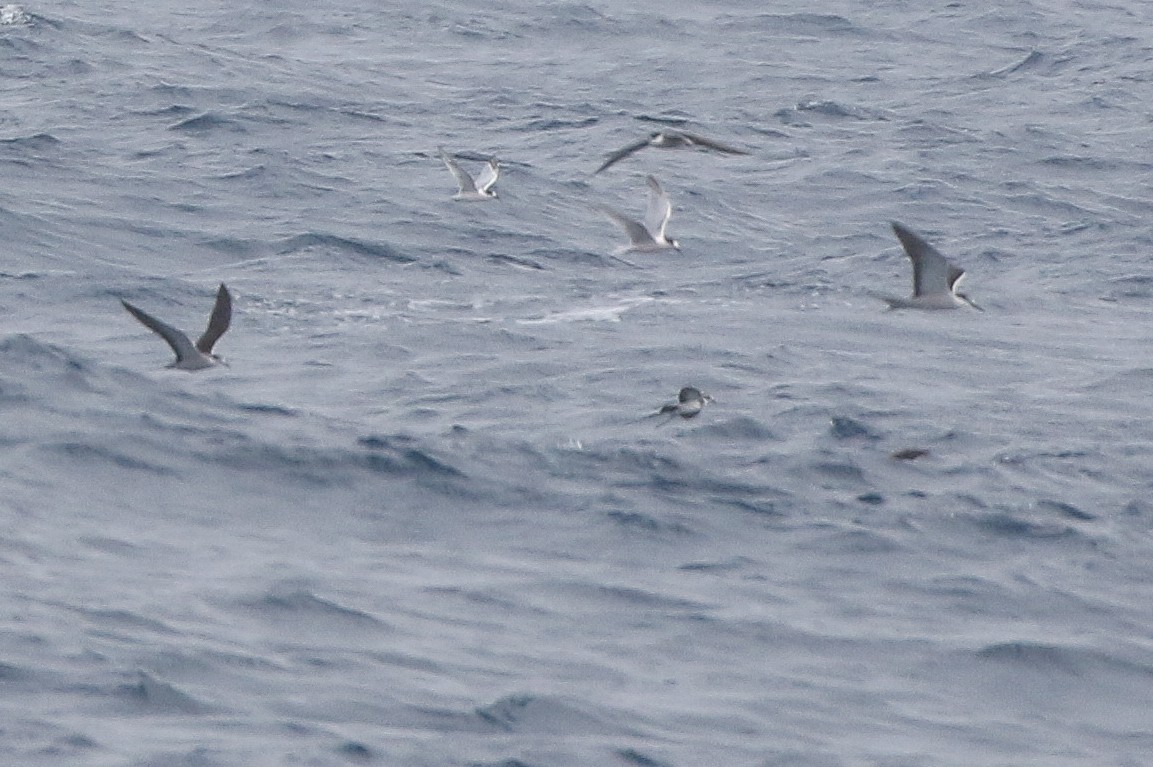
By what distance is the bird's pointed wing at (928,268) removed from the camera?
17969 millimetres

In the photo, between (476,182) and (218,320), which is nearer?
(218,320)

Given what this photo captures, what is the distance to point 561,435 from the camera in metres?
20.4

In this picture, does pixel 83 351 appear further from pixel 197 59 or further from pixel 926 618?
pixel 197 59

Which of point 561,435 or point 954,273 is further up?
point 954,273

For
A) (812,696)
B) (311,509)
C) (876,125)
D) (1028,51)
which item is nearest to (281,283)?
(311,509)

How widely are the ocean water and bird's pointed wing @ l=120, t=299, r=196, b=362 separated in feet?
3.30

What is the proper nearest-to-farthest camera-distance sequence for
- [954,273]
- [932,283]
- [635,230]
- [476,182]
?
[954,273] < [932,283] < [635,230] < [476,182]

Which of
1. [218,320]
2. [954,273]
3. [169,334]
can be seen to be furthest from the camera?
[954,273]

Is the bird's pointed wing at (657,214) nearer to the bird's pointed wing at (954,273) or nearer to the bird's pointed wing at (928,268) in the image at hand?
the bird's pointed wing at (928,268)

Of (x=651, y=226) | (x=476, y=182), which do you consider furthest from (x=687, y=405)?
(x=476, y=182)

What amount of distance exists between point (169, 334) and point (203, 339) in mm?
1081

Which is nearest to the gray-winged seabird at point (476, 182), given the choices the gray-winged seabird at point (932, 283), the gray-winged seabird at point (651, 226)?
the gray-winged seabird at point (651, 226)

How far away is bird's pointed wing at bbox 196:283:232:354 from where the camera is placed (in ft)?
57.2

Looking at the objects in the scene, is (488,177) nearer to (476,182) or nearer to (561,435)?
(476,182)
